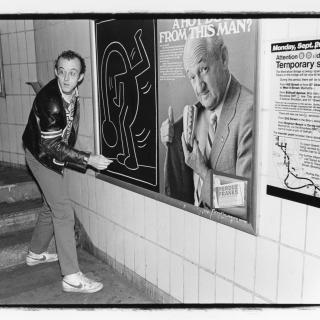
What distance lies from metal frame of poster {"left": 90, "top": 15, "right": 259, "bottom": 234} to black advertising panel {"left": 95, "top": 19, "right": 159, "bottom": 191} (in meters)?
0.07

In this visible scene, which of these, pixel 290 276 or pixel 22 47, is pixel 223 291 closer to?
pixel 290 276

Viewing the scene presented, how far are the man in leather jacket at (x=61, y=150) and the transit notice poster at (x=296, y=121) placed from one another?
72.5 inches

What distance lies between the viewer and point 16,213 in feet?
15.1

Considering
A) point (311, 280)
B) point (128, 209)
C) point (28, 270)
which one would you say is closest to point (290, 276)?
point (311, 280)

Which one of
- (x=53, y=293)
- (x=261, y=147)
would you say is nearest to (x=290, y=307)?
(x=261, y=147)

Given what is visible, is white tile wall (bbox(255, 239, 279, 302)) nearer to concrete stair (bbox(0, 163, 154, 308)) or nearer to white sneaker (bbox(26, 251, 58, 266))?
concrete stair (bbox(0, 163, 154, 308))

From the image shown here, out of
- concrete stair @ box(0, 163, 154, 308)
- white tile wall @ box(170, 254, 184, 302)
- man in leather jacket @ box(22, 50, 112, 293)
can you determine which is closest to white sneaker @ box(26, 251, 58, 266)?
concrete stair @ box(0, 163, 154, 308)

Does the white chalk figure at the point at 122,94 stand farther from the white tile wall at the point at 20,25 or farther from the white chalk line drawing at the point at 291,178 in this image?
the white tile wall at the point at 20,25

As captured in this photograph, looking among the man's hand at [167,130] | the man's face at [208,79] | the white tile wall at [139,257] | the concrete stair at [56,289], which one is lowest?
the concrete stair at [56,289]

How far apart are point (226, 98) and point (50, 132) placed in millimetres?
1585

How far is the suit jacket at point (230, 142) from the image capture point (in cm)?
249

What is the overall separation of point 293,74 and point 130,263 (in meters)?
2.26

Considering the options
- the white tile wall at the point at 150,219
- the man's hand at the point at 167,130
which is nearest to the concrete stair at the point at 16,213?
the white tile wall at the point at 150,219
